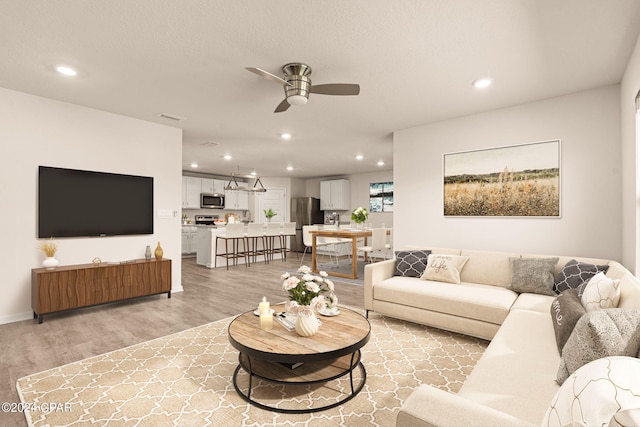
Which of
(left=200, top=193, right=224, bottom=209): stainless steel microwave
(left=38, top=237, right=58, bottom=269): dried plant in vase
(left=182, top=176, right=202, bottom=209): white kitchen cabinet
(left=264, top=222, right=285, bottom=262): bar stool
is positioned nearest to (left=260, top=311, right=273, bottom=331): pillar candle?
(left=38, top=237, right=58, bottom=269): dried plant in vase

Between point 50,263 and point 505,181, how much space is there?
546 centimetres

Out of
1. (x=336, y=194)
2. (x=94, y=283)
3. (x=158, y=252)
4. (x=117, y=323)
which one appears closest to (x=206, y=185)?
(x=336, y=194)

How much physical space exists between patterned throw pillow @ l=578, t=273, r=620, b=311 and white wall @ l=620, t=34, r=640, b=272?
99 centimetres

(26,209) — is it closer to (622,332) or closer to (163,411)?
(163,411)

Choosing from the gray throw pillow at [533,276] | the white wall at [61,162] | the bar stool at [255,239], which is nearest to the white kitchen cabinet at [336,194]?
the bar stool at [255,239]

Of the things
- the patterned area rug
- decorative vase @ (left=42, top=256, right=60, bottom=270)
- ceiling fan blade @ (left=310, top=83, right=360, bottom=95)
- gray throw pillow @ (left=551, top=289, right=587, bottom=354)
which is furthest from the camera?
decorative vase @ (left=42, top=256, right=60, bottom=270)

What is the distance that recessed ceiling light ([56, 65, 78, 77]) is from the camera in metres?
2.86

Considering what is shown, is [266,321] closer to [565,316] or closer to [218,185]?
[565,316]

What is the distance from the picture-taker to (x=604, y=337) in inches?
47.4

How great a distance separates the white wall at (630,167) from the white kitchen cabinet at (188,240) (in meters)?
8.92

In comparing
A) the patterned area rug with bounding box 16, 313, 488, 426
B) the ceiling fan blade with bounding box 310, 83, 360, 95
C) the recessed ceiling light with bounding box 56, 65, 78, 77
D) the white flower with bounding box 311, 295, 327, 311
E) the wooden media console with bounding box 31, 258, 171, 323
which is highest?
the recessed ceiling light with bounding box 56, 65, 78, 77

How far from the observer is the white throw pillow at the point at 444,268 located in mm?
3432

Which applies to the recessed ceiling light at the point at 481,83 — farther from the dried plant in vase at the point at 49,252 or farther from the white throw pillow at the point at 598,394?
the dried plant in vase at the point at 49,252

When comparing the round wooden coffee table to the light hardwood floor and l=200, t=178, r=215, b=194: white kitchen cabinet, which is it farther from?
l=200, t=178, r=215, b=194: white kitchen cabinet
